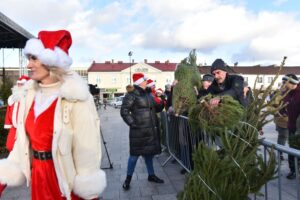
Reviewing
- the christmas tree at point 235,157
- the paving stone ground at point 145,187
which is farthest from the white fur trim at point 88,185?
the paving stone ground at point 145,187

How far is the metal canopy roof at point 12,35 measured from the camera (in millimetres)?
14092

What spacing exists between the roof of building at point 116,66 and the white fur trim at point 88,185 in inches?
3120

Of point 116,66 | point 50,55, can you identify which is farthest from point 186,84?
point 116,66

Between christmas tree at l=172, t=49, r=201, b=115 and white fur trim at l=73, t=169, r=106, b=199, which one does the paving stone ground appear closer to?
christmas tree at l=172, t=49, r=201, b=115

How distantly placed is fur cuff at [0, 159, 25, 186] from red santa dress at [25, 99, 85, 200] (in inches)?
8.5

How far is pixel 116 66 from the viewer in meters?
84.3

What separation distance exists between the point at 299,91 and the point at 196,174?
426 centimetres

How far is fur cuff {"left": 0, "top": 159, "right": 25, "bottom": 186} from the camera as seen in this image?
2752mm

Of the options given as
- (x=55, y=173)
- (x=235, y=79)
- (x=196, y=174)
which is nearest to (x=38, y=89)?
(x=55, y=173)

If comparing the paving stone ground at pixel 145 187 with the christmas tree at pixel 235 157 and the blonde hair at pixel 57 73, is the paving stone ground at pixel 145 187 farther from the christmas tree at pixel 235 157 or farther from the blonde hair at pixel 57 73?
the blonde hair at pixel 57 73

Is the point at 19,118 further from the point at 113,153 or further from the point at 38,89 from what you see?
the point at 113,153

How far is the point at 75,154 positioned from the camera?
254cm

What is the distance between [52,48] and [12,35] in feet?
53.7

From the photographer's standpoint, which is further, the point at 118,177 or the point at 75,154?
the point at 118,177
